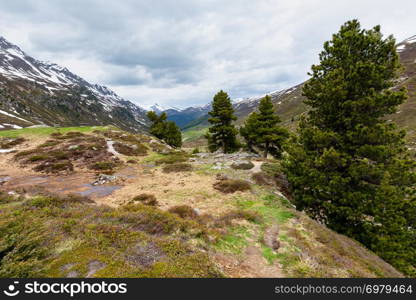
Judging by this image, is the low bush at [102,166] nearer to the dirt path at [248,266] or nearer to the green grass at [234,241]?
the green grass at [234,241]

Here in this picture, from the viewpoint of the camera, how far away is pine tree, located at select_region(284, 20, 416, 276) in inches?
354

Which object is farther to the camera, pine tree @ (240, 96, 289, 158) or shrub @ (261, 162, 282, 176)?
pine tree @ (240, 96, 289, 158)

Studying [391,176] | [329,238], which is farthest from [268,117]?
[329,238]

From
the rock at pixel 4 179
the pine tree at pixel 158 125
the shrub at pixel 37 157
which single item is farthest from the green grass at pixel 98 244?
the pine tree at pixel 158 125

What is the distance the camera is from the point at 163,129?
5091 centimetres

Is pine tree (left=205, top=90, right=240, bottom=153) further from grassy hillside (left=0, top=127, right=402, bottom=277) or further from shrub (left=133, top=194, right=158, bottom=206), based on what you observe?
shrub (left=133, top=194, right=158, bottom=206)

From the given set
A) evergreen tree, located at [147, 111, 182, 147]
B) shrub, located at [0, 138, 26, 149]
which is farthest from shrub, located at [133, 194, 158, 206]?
evergreen tree, located at [147, 111, 182, 147]

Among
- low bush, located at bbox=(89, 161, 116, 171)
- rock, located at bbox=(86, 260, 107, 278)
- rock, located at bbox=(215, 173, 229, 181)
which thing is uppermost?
low bush, located at bbox=(89, 161, 116, 171)

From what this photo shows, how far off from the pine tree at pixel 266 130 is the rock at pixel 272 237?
21291 mm

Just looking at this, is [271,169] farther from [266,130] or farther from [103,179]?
[103,179]

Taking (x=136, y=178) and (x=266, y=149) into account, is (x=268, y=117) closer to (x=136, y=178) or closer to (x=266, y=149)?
(x=266, y=149)

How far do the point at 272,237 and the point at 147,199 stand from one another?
8.23m

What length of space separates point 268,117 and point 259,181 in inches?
658

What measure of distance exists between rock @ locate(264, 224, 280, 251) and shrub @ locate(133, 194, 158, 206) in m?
6.91
